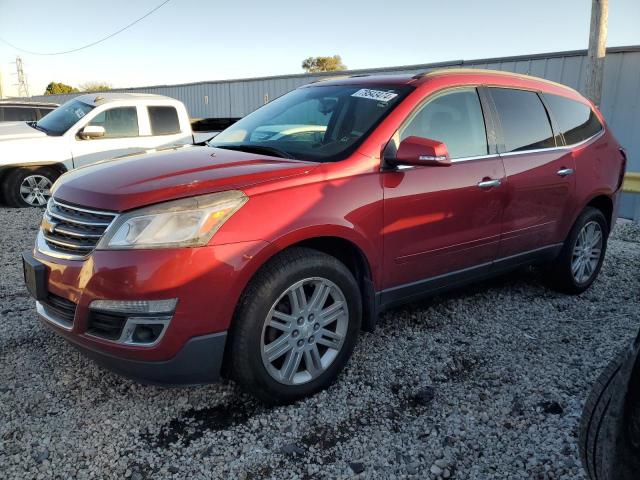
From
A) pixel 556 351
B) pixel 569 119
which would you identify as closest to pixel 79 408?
pixel 556 351

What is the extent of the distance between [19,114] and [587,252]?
11.6 metres

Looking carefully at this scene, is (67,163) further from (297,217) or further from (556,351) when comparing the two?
(556,351)

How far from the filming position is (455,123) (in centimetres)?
340

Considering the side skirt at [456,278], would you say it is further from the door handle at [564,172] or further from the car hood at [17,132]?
the car hood at [17,132]

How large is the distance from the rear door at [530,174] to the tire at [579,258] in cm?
22

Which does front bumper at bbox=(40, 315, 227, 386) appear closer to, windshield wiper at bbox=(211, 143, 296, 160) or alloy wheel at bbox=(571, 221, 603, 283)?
windshield wiper at bbox=(211, 143, 296, 160)

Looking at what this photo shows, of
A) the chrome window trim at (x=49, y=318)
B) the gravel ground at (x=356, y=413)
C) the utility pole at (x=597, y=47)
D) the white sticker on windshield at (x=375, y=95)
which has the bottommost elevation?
the gravel ground at (x=356, y=413)

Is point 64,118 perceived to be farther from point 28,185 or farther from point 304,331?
point 304,331

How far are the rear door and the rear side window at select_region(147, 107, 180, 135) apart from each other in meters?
6.21

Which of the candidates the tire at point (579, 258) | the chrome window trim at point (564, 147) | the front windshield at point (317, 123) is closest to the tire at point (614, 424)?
the front windshield at point (317, 123)

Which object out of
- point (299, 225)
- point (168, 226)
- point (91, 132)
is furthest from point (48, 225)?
point (91, 132)

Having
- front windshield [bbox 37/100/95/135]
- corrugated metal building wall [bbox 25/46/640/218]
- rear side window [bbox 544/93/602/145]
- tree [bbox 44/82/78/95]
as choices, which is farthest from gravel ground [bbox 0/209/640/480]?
tree [bbox 44/82/78/95]

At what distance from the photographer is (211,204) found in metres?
2.34

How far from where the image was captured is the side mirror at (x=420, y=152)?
2.81 metres
